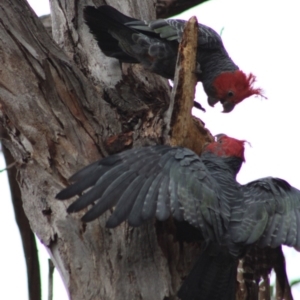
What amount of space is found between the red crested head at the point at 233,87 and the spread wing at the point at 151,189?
1599mm

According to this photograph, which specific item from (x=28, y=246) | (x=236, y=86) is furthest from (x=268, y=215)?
(x=236, y=86)

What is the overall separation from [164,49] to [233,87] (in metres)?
0.62

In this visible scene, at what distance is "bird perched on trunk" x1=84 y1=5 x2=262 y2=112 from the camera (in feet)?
16.3

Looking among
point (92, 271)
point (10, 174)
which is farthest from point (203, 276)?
point (10, 174)

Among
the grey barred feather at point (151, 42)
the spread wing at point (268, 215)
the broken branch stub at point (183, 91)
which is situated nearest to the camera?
the spread wing at point (268, 215)

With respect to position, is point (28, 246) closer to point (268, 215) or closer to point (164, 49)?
point (268, 215)

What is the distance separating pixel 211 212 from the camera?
352cm

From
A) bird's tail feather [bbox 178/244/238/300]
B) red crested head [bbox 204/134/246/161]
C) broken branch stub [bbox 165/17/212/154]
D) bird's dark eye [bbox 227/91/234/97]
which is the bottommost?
bird's tail feather [bbox 178/244/238/300]

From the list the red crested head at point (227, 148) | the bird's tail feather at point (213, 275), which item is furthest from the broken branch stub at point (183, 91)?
the bird's tail feather at point (213, 275)

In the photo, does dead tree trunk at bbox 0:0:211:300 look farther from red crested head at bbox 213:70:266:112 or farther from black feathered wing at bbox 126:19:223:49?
red crested head at bbox 213:70:266:112

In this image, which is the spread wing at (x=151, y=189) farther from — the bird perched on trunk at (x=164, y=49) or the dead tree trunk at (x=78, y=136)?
the bird perched on trunk at (x=164, y=49)

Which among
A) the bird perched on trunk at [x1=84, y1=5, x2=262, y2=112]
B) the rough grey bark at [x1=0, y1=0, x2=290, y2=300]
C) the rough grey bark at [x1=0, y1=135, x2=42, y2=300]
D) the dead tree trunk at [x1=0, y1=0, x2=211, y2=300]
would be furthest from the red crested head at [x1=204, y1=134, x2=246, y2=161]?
the rough grey bark at [x1=0, y1=135, x2=42, y2=300]

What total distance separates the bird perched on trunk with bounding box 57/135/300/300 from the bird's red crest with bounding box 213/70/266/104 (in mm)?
1498

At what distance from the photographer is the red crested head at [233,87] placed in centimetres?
519
